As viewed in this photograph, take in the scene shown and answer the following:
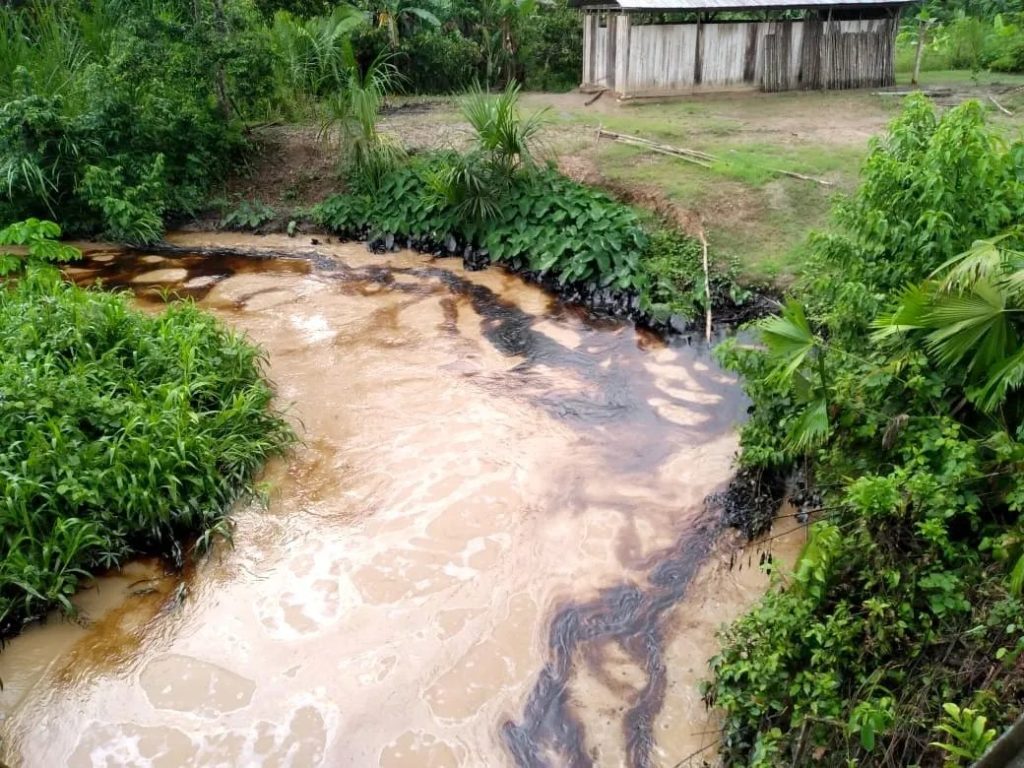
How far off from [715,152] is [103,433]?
7.70m

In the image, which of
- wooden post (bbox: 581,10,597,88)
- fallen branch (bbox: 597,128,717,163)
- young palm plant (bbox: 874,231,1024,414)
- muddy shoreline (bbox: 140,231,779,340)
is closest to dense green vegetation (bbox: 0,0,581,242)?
muddy shoreline (bbox: 140,231,779,340)

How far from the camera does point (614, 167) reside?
981 cm

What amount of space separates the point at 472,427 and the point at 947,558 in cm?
357

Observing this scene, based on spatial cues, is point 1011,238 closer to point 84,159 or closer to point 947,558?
point 947,558

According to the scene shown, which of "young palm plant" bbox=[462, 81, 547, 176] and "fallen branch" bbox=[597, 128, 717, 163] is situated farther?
"fallen branch" bbox=[597, 128, 717, 163]

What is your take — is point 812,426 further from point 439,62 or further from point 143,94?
point 439,62

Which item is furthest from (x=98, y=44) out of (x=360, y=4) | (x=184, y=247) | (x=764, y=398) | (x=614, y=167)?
(x=764, y=398)

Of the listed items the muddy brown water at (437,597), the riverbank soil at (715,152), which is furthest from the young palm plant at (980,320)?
the riverbank soil at (715,152)

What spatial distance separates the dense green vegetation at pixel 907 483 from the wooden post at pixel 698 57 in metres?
8.88

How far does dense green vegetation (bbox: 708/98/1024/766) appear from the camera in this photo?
2.99 metres

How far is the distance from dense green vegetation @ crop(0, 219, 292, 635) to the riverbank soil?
15.7 feet

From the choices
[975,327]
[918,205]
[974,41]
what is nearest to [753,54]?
[974,41]

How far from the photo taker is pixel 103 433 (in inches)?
205

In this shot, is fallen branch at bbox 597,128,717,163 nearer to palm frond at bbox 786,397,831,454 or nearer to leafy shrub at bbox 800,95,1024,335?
leafy shrub at bbox 800,95,1024,335
